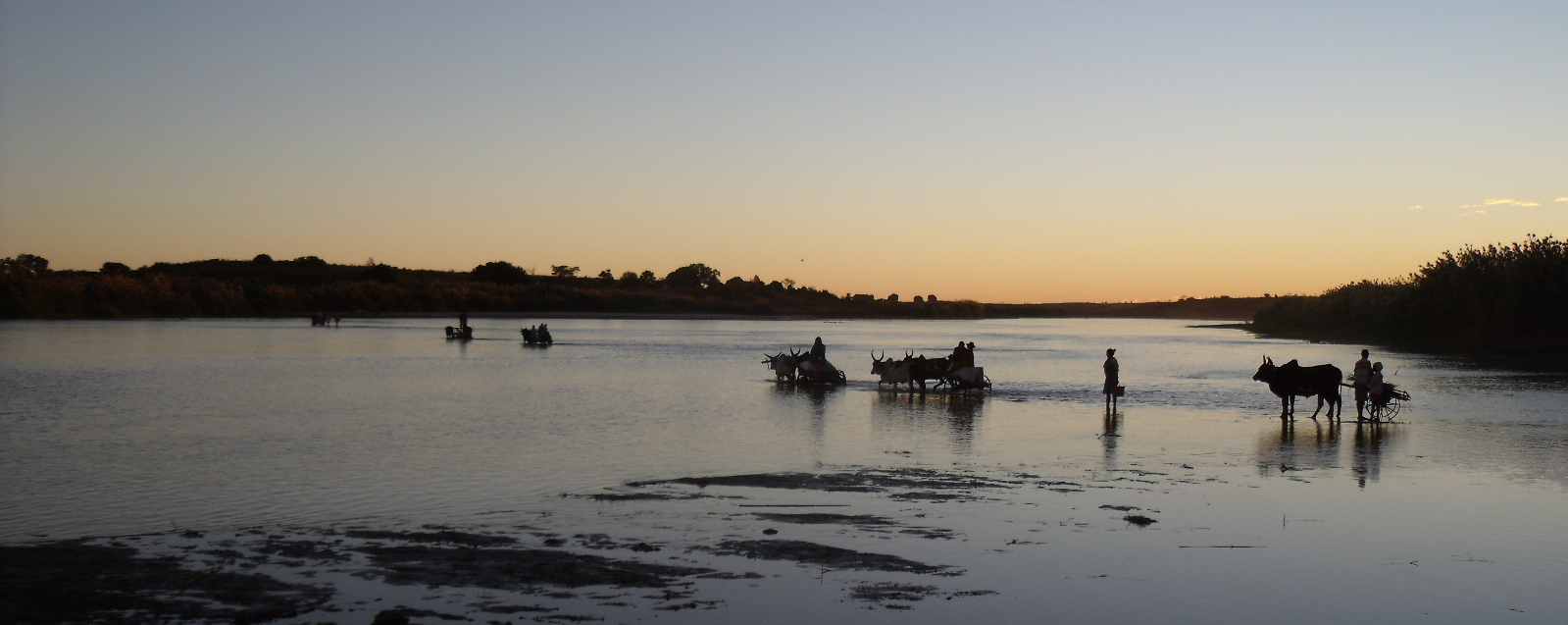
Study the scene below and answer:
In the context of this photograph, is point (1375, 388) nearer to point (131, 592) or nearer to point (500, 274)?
point (131, 592)

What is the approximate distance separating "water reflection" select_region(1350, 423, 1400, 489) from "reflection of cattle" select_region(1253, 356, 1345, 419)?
89 centimetres

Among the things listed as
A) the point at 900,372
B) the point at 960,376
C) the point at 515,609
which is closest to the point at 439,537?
the point at 515,609

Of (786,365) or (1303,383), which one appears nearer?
(1303,383)

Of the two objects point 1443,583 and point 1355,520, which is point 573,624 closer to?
point 1443,583

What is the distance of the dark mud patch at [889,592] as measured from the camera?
25.7 feet

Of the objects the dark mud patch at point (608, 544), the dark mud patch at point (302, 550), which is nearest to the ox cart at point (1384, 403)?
the dark mud patch at point (608, 544)

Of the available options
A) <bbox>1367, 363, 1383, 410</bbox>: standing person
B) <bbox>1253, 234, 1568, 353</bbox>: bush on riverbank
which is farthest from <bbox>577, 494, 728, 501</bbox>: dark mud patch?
<bbox>1253, 234, 1568, 353</bbox>: bush on riverbank

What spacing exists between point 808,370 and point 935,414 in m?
7.74

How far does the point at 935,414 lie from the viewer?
22.3 m

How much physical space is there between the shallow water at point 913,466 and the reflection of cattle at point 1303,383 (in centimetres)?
53

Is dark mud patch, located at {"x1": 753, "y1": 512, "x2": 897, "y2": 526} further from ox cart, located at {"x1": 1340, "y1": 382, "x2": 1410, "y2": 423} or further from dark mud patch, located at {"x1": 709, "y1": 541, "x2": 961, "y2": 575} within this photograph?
ox cart, located at {"x1": 1340, "y1": 382, "x2": 1410, "y2": 423}

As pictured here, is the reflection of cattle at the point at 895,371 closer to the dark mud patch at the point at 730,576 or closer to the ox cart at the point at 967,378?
the ox cart at the point at 967,378

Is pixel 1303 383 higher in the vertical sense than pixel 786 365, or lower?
higher

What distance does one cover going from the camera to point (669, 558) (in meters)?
8.95
